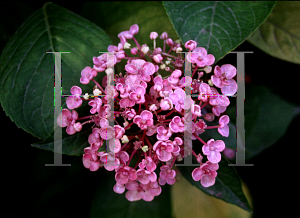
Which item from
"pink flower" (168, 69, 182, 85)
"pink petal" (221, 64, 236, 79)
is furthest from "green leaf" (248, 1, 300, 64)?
"pink flower" (168, 69, 182, 85)

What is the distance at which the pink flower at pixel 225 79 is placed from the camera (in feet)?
1.94

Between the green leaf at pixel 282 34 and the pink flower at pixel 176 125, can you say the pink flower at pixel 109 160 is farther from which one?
the green leaf at pixel 282 34

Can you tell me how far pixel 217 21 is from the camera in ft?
2.27

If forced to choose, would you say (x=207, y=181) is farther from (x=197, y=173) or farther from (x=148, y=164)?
(x=148, y=164)

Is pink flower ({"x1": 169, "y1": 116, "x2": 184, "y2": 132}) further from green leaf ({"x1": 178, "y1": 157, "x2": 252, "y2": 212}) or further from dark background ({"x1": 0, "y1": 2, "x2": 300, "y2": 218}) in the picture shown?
dark background ({"x1": 0, "y1": 2, "x2": 300, "y2": 218})

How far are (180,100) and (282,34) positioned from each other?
602mm

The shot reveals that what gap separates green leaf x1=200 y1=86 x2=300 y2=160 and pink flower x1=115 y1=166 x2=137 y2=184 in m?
0.57

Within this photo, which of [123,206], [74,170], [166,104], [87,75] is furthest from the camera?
[74,170]

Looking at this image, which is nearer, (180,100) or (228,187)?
(180,100)

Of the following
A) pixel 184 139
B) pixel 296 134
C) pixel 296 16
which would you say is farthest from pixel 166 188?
pixel 296 16

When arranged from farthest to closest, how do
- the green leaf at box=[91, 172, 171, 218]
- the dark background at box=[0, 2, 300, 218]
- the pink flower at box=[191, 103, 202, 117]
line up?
the dark background at box=[0, 2, 300, 218] < the green leaf at box=[91, 172, 171, 218] < the pink flower at box=[191, 103, 202, 117]

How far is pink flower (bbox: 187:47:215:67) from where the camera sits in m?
0.59

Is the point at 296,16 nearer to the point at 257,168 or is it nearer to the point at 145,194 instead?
the point at 257,168

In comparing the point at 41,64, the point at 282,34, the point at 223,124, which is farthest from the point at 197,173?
the point at 282,34
